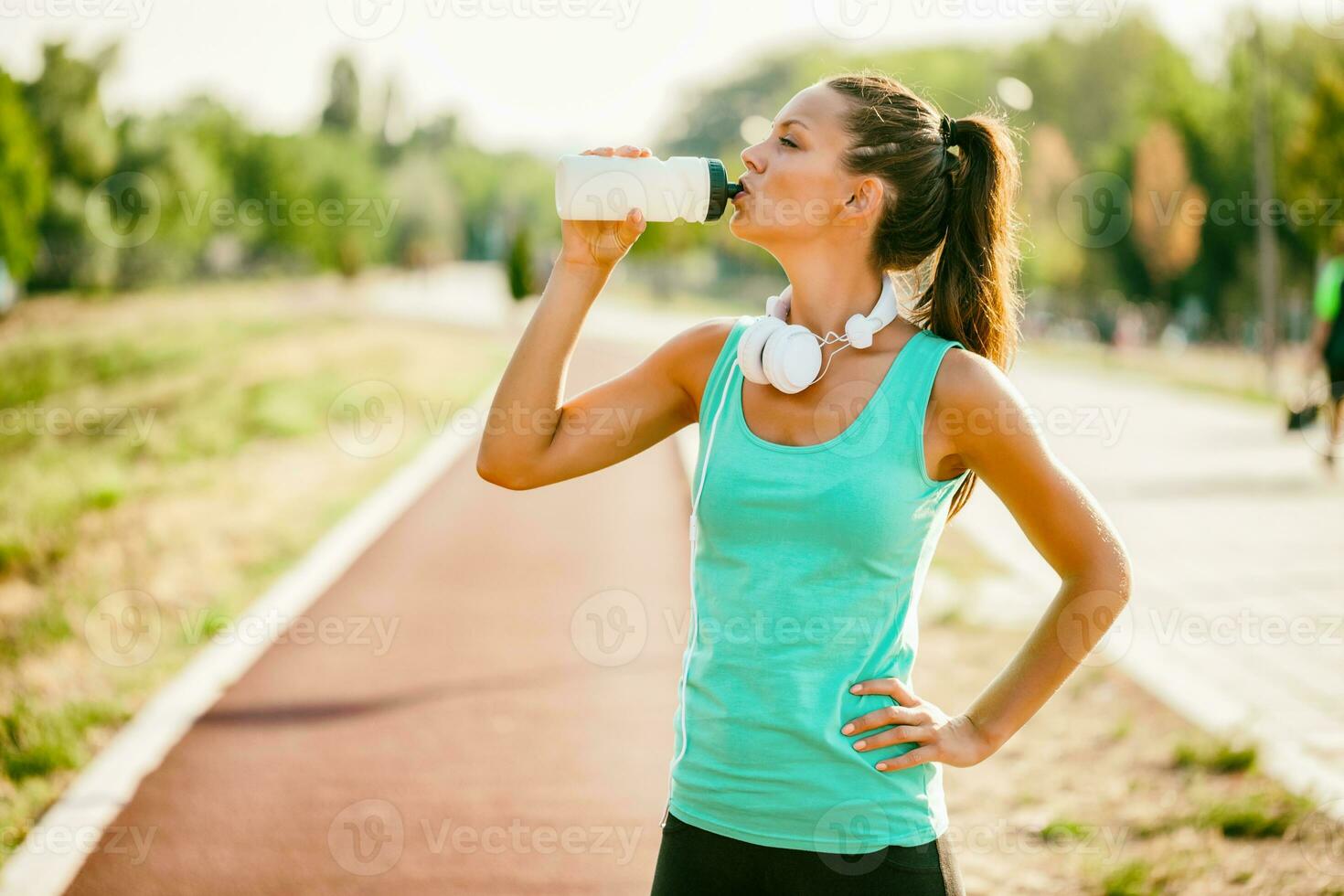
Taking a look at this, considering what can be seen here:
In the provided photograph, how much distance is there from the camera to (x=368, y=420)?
17828 mm

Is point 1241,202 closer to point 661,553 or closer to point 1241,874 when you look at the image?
point 661,553

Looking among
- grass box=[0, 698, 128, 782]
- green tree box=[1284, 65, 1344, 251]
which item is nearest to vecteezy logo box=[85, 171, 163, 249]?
green tree box=[1284, 65, 1344, 251]

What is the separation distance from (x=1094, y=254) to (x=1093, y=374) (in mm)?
24782

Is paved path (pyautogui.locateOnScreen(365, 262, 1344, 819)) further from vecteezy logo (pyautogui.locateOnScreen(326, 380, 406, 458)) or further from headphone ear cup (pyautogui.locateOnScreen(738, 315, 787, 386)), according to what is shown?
vecteezy logo (pyautogui.locateOnScreen(326, 380, 406, 458))

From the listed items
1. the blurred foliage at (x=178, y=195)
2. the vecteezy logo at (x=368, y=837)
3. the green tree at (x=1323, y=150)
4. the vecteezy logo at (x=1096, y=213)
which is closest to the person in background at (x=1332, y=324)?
the vecteezy logo at (x=368, y=837)

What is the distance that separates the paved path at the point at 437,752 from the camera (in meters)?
4.23

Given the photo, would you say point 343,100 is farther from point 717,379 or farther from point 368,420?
point 717,379

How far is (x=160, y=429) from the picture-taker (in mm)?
17297

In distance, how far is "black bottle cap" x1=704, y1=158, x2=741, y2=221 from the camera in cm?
224

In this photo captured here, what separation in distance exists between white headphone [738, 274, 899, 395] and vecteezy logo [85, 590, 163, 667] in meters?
5.19

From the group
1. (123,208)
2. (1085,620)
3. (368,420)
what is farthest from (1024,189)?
(1085,620)

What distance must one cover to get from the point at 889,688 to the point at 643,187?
3.27 feet

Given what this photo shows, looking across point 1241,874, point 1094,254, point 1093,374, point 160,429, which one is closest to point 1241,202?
point 1094,254

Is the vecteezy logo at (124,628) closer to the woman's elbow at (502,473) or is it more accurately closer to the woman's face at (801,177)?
the woman's elbow at (502,473)
